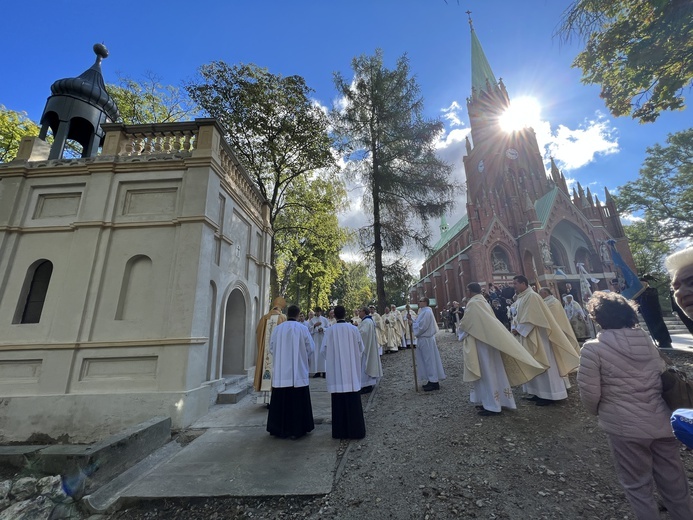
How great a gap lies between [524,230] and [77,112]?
36.3 m

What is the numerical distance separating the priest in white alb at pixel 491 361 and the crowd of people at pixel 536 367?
0.02 m

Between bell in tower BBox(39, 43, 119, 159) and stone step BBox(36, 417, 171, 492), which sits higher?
bell in tower BBox(39, 43, 119, 159)

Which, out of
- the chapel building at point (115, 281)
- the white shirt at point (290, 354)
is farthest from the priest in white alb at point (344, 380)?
the chapel building at point (115, 281)

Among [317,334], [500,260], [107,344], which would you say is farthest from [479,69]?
[107,344]

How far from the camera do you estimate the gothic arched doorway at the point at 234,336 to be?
27.3 ft

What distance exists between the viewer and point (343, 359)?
191 inches

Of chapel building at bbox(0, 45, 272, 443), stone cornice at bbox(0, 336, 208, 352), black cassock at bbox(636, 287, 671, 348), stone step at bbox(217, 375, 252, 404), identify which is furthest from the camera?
black cassock at bbox(636, 287, 671, 348)

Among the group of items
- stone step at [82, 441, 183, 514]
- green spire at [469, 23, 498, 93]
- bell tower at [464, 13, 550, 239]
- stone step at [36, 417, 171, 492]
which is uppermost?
green spire at [469, 23, 498, 93]

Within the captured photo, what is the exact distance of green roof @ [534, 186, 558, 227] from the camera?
101 feet

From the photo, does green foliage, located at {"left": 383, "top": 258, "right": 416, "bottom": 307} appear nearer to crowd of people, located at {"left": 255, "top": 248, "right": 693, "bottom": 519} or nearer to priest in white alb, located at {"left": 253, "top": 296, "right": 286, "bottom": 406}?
crowd of people, located at {"left": 255, "top": 248, "right": 693, "bottom": 519}

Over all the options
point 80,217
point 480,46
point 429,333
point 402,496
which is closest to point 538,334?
point 429,333

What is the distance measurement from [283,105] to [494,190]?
31.1 meters

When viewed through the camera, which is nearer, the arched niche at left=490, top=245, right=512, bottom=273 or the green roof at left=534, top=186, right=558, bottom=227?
the arched niche at left=490, top=245, right=512, bottom=273

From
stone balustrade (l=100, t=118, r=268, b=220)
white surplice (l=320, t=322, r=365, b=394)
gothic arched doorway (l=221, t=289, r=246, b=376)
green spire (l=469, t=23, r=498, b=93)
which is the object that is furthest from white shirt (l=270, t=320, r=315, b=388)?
green spire (l=469, t=23, r=498, b=93)
